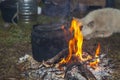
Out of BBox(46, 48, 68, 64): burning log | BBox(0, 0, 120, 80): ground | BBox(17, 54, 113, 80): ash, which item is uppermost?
BBox(46, 48, 68, 64): burning log

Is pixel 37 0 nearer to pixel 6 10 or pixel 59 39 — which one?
pixel 6 10

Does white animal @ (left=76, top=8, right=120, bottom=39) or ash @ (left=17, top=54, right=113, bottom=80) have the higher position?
white animal @ (left=76, top=8, right=120, bottom=39)

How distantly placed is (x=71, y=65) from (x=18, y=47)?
272cm

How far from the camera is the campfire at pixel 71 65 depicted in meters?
6.74

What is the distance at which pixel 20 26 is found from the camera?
1111 centimetres

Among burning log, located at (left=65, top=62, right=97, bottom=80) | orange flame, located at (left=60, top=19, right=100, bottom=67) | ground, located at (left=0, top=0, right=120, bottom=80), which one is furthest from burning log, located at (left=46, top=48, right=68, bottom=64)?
ground, located at (left=0, top=0, right=120, bottom=80)

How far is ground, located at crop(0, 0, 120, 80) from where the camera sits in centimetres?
734

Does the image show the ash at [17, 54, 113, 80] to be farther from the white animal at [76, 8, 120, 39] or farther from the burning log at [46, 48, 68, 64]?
the white animal at [76, 8, 120, 39]

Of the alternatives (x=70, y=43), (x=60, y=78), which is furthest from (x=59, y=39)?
(x=60, y=78)

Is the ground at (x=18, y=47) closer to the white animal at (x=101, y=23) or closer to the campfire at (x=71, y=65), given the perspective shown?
the white animal at (x=101, y=23)

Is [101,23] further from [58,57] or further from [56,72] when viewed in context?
[56,72]

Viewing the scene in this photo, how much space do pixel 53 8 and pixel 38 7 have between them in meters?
0.61

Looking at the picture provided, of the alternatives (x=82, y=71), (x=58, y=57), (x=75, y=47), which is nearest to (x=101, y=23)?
(x=75, y=47)

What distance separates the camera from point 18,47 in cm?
896
